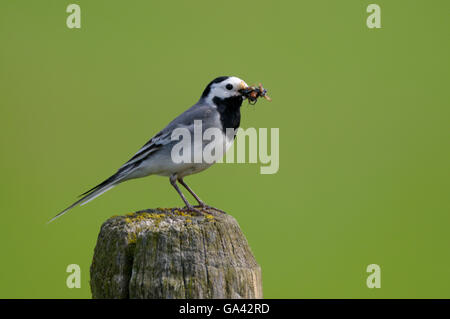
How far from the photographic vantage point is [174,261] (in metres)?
3.55

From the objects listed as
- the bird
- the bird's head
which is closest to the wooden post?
the bird

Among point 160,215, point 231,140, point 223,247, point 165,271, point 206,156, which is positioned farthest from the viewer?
point 231,140

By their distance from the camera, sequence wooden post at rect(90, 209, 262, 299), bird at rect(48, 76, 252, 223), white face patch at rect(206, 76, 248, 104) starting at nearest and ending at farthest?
wooden post at rect(90, 209, 262, 299) < bird at rect(48, 76, 252, 223) < white face patch at rect(206, 76, 248, 104)

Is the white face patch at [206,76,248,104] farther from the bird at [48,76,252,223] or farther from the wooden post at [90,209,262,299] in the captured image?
the wooden post at [90,209,262,299]

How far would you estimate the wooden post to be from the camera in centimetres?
349

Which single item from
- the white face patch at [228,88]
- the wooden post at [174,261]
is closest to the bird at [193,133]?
the white face patch at [228,88]

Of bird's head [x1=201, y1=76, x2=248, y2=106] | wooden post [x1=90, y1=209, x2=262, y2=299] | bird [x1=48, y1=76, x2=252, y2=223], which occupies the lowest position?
wooden post [x1=90, y1=209, x2=262, y2=299]

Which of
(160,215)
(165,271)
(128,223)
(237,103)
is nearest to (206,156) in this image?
(237,103)

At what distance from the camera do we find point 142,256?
3592mm

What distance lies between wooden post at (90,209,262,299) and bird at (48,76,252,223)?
1.51 m

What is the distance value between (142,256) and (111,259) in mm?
302

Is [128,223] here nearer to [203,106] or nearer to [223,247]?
[223,247]

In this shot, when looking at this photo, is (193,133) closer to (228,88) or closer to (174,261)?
(228,88)

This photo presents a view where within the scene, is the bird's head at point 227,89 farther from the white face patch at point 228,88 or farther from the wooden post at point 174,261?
the wooden post at point 174,261
